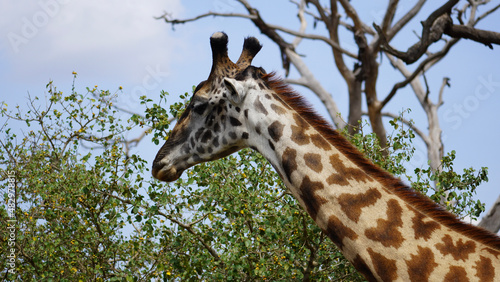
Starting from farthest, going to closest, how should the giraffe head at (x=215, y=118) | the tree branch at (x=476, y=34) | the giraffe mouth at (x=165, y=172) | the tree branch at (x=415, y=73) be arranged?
the tree branch at (x=415, y=73), the tree branch at (x=476, y=34), the giraffe mouth at (x=165, y=172), the giraffe head at (x=215, y=118)

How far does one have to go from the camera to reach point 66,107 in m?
7.83

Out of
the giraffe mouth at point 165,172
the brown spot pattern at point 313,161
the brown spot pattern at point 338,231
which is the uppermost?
the giraffe mouth at point 165,172

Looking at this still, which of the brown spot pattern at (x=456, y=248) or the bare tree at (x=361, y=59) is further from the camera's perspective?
the bare tree at (x=361, y=59)

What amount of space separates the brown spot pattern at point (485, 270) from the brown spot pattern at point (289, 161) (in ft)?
3.82

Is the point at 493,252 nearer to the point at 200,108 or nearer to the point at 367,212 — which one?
the point at 367,212

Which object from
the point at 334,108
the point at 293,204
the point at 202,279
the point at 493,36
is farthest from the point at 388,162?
the point at 334,108

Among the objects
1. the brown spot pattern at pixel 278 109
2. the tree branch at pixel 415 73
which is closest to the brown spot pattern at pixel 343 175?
the brown spot pattern at pixel 278 109

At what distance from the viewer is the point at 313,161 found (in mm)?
3736

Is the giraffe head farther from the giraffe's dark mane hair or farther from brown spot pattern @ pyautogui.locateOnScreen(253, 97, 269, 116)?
the giraffe's dark mane hair

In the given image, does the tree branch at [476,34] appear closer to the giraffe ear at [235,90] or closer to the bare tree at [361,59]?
the bare tree at [361,59]

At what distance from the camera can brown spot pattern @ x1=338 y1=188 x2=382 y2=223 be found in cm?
355

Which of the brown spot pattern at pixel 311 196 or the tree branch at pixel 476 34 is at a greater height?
the tree branch at pixel 476 34

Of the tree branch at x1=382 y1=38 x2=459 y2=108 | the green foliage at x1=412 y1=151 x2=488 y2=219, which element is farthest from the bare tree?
the green foliage at x1=412 y1=151 x2=488 y2=219

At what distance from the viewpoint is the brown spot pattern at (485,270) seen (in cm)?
337
